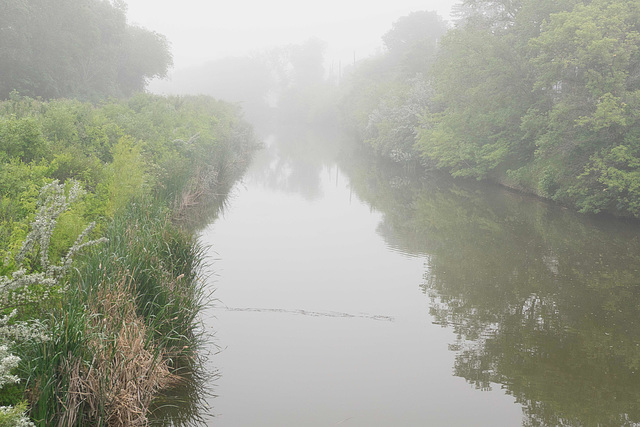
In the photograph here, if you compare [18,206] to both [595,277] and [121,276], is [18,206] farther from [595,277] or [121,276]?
[595,277]

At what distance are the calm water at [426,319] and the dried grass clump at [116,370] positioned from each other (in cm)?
107

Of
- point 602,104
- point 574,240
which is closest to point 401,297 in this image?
point 574,240

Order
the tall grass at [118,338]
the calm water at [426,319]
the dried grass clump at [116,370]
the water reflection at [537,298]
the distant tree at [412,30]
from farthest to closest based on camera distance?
1. the distant tree at [412,30]
2. the water reflection at [537,298]
3. the calm water at [426,319]
4. the dried grass clump at [116,370]
5. the tall grass at [118,338]

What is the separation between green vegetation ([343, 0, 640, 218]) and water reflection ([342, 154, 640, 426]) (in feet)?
4.75

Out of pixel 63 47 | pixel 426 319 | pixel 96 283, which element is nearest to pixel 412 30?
pixel 63 47

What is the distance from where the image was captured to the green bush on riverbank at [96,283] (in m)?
4.79

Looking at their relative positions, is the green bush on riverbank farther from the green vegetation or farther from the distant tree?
the distant tree

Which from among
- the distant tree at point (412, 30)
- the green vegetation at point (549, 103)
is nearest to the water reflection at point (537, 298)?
the green vegetation at point (549, 103)

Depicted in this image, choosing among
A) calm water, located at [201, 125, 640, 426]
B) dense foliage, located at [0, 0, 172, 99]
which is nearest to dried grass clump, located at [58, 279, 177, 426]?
calm water, located at [201, 125, 640, 426]

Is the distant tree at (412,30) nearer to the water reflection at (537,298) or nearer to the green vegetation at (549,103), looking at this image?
the green vegetation at (549,103)

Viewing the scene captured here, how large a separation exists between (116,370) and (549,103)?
17455 millimetres

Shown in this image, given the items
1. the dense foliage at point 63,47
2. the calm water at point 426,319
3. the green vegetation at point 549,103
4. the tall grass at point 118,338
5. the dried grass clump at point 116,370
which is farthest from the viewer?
the dense foliage at point 63,47

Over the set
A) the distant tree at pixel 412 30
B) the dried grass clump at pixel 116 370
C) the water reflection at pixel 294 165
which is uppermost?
the distant tree at pixel 412 30

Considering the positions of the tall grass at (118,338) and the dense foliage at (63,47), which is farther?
the dense foliage at (63,47)
